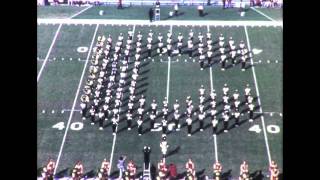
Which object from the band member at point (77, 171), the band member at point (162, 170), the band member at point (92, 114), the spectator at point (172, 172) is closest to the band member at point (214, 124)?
the spectator at point (172, 172)

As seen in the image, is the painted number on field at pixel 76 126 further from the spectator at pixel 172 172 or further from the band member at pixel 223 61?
the band member at pixel 223 61

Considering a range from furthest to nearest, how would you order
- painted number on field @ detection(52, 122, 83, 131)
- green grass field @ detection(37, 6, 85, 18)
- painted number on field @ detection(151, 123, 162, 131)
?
1. green grass field @ detection(37, 6, 85, 18)
2. painted number on field @ detection(52, 122, 83, 131)
3. painted number on field @ detection(151, 123, 162, 131)

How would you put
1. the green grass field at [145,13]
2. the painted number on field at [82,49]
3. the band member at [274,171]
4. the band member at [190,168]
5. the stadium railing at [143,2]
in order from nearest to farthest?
the band member at [274,171] < the band member at [190,168] < the painted number on field at [82,49] < the green grass field at [145,13] < the stadium railing at [143,2]

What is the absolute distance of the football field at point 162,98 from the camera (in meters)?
26.3

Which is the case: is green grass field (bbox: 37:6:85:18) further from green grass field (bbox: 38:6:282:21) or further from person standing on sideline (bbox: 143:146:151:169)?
person standing on sideline (bbox: 143:146:151:169)

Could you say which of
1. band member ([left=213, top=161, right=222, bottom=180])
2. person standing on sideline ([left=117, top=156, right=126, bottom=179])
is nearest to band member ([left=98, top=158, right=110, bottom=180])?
person standing on sideline ([left=117, top=156, right=126, bottom=179])

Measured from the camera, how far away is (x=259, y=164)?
25594 millimetres

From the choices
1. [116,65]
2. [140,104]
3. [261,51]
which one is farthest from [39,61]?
[261,51]

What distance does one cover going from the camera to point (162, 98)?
1203 inches

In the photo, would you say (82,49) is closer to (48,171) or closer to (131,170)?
(48,171)

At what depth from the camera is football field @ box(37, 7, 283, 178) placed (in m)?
Result: 26.3

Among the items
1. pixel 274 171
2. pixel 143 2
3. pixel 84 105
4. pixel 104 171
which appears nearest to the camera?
pixel 274 171

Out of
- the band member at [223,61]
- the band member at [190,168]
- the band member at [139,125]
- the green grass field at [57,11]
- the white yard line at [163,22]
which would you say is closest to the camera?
the band member at [190,168]

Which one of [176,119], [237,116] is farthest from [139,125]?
[237,116]
